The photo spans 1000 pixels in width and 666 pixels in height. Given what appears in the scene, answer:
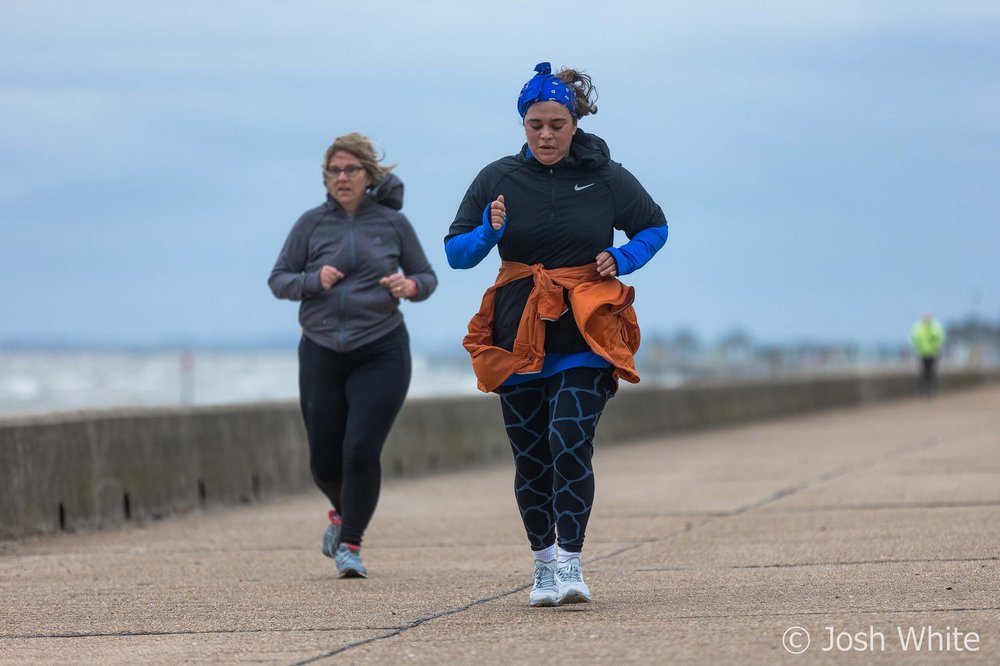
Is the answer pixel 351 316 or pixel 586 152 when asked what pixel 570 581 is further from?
pixel 351 316

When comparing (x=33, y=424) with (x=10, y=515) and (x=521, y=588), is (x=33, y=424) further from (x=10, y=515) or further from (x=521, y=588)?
(x=521, y=588)

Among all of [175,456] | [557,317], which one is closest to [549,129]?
[557,317]

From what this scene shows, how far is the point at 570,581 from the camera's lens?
22.0 feet

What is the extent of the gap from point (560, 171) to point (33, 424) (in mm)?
5524

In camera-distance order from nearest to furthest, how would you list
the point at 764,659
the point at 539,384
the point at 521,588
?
1. the point at 764,659
2. the point at 539,384
3. the point at 521,588

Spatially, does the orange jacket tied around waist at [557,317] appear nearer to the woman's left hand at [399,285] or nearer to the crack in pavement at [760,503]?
the crack in pavement at [760,503]

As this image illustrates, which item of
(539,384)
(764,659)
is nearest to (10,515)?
(539,384)

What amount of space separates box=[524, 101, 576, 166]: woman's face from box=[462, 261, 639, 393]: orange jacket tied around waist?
426 mm

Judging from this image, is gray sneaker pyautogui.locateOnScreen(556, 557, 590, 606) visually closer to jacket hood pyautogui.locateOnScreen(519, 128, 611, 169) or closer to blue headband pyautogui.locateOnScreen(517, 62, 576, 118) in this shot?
jacket hood pyautogui.locateOnScreen(519, 128, 611, 169)

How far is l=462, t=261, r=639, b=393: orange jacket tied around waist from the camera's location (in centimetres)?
663

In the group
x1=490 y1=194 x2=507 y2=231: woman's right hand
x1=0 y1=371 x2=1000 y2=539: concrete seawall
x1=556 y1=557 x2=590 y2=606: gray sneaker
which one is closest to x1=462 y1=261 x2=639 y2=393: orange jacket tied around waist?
x1=490 y1=194 x2=507 y2=231: woman's right hand

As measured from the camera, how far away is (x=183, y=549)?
10328mm

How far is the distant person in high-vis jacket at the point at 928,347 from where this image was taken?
40406mm

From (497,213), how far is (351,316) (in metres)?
2.18
